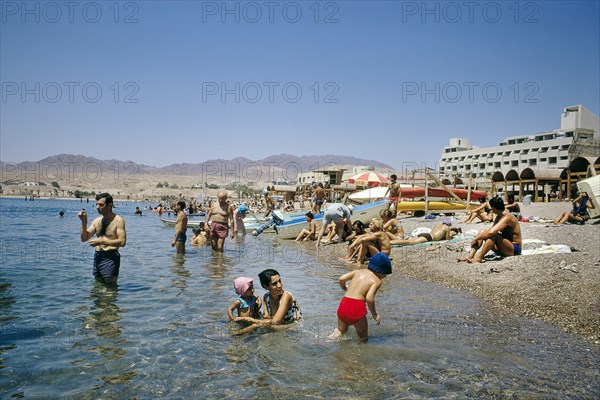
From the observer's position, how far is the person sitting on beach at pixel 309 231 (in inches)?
679

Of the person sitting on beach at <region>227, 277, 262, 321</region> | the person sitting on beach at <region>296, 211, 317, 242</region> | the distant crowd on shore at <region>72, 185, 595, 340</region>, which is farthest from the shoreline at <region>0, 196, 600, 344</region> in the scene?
the person sitting on beach at <region>296, 211, 317, 242</region>

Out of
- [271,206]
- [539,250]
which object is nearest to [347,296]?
[539,250]

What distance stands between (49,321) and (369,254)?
7647 mm

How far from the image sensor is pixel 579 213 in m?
13.4

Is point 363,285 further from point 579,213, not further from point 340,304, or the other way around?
point 579,213

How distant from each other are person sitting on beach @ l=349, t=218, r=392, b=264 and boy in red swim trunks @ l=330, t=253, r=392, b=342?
537 centimetres

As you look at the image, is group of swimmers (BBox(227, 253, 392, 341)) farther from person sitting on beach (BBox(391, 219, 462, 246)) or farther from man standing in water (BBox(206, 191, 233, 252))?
person sitting on beach (BBox(391, 219, 462, 246))

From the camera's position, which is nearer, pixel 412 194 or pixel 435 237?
pixel 435 237

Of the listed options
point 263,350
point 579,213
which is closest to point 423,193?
point 579,213

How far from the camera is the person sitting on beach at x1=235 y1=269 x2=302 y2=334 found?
5.21 meters

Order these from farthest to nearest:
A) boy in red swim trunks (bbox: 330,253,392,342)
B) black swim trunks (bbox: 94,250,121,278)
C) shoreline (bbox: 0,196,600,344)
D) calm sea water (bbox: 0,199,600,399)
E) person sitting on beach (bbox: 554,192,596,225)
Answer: person sitting on beach (bbox: 554,192,596,225), black swim trunks (bbox: 94,250,121,278), shoreline (bbox: 0,196,600,344), boy in red swim trunks (bbox: 330,253,392,342), calm sea water (bbox: 0,199,600,399)

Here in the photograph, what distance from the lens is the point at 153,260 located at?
11656 millimetres

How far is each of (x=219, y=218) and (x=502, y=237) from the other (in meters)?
7.02

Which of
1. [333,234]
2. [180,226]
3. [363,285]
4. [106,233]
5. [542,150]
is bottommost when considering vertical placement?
[333,234]
